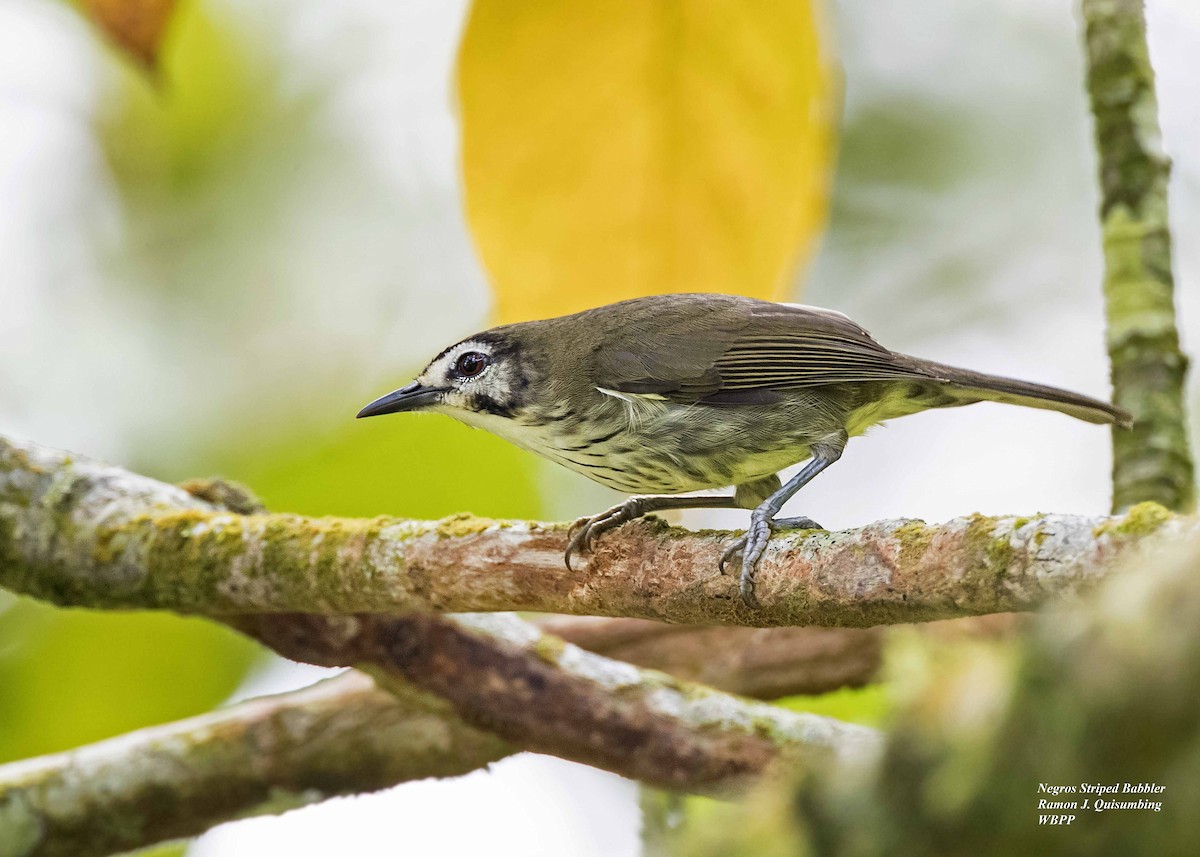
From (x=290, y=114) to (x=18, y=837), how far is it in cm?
500

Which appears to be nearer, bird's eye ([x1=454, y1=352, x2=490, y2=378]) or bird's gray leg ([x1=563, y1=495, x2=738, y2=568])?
bird's gray leg ([x1=563, y1=495, x2=738, y2=568])

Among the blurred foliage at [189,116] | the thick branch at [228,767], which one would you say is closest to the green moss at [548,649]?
the thick branch at [228,767]

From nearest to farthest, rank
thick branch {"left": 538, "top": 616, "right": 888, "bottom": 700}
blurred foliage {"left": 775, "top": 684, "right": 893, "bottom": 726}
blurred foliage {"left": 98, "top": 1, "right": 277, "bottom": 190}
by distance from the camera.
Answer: thick branch {"left": 538, "top": 616, "right": 888, "bottom": 700}, blurred foliage {"left": 775, "top": 684, "right": 893, "bottom": 726}, blurred foliage {"left": 98, "top": 1, "right": 277, "bottom": 190}

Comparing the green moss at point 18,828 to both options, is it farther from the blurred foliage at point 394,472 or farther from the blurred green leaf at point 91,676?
the blurred foliage at point 394,472

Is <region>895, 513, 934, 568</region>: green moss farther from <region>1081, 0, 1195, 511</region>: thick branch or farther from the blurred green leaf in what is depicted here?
the blurred green leaf

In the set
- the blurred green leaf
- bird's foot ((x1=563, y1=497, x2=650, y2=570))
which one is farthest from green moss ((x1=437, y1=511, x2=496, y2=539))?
the blurred green leaf

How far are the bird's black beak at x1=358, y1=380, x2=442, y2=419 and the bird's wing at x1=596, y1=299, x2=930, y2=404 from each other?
0.66 metres

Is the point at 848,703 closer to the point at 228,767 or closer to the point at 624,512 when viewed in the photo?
the point at 624,512

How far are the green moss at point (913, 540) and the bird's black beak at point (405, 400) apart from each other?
7.34ft

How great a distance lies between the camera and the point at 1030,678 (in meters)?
0.81

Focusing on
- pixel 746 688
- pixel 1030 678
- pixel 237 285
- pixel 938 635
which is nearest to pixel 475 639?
pixel 746 688

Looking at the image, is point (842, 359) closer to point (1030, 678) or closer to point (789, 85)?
point (789, 85)

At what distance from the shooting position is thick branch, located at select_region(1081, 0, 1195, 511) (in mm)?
3449

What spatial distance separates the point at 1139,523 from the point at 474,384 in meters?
2.64
